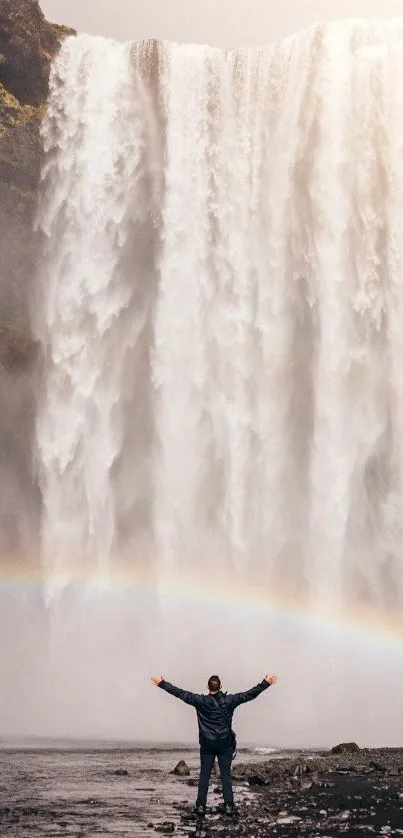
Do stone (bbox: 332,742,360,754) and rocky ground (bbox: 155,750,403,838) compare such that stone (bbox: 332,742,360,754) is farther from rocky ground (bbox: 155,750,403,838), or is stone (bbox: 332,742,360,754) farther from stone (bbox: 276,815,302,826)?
stone (bbox: 276,815,302,826)

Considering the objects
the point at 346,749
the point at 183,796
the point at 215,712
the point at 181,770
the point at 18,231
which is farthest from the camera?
Answer: the point at 18,231

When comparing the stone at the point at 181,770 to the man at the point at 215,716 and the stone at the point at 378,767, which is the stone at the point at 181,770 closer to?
the stone at the point at 378,767

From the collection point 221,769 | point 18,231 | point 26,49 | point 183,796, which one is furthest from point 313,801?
point 26,49

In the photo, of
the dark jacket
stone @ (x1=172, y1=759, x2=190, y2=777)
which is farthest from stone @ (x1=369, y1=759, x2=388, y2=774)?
the dark jacket

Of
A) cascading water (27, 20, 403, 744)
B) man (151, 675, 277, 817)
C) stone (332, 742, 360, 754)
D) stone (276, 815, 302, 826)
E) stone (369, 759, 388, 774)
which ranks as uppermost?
cascading water (27, 20, 403, 744)

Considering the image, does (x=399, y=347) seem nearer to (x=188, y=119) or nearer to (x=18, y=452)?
(x=188, y=119)

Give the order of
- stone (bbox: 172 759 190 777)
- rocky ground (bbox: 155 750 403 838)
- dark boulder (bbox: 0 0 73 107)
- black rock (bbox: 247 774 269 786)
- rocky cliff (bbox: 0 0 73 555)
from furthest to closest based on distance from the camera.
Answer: dark boulder (bbox: 0 0 73 107)
rocky cliff (bbox: 0 0 73 555)
stone (bbox: 172 759 190 777)
black rock (bbox: 247 774 269 786)
rocky ground (bbox: 155 750 403 838)

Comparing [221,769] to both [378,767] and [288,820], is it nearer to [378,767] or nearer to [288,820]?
[288,820]
